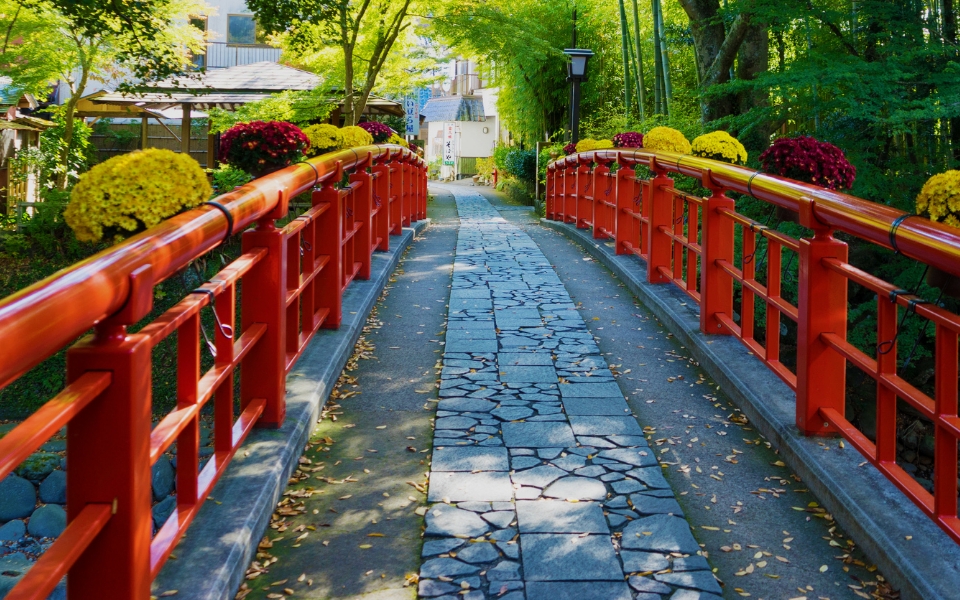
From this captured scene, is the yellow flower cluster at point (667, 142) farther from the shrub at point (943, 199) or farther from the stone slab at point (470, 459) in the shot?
the shrub at point (943, 199)

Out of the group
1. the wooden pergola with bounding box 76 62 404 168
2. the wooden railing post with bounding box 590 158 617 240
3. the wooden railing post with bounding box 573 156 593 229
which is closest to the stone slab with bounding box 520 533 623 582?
the wooden railing post with bounding box 590 158 617 240

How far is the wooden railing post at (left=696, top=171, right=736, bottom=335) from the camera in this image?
19.2 feet

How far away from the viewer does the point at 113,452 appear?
7.07 feet

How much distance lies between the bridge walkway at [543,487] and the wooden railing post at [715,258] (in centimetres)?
33

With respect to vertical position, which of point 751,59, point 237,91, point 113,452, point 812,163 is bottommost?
point 113,452

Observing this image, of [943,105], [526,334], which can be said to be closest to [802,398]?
[526,334]

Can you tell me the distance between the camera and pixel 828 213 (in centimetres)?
383

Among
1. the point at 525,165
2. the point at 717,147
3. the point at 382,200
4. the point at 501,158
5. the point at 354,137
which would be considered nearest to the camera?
the point at 717,147

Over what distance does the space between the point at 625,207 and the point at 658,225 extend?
5.23 feet

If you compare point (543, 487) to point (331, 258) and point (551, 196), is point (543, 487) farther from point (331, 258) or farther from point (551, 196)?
point (551, 196)

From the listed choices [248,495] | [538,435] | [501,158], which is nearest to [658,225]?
[538,435]

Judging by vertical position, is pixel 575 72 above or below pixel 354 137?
above

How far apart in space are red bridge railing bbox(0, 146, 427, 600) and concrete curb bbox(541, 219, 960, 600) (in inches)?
85.7

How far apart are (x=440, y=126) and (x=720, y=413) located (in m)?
50.5
